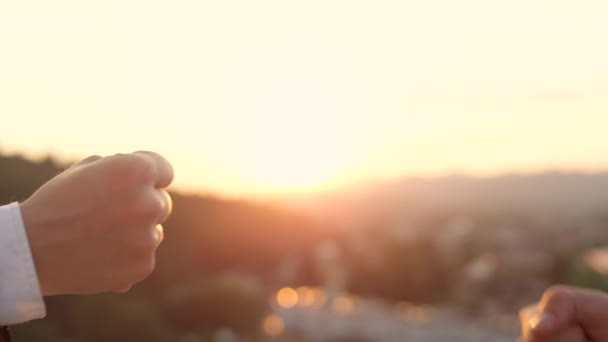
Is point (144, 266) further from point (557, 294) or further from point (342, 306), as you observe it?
point (342, 306)

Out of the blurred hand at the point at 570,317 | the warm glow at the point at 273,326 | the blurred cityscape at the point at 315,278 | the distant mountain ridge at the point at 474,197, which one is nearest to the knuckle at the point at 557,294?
the blurred hand at the point at 570,317

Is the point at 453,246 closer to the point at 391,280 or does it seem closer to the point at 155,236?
the point at 391,280

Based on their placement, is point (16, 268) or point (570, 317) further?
point (570, 317)

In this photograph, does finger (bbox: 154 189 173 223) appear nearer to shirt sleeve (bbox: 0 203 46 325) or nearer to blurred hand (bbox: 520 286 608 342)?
shirt sleeve (bbox: 0 203 46 325)

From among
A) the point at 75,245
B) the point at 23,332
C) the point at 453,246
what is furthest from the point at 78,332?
the point at 453,246

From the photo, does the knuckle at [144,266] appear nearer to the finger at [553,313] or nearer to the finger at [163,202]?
the finger at [163,202]

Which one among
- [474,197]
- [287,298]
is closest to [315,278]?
[287,298]

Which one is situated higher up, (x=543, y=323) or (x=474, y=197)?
(x=474, y=197)
